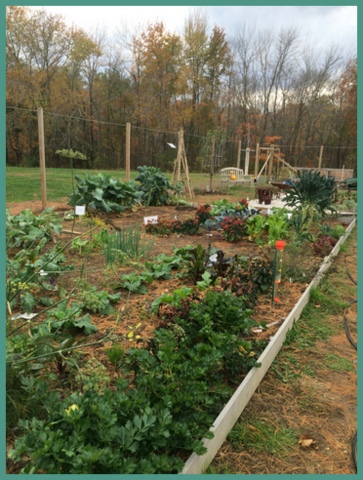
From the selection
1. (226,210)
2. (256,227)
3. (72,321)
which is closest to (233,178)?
(226,210)

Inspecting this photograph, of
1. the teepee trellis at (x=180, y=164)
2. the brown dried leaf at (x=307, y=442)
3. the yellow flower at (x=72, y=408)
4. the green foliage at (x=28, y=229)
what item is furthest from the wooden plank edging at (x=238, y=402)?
the teepee trellis at (x=180, y=164)

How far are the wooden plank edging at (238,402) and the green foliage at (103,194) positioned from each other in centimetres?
453

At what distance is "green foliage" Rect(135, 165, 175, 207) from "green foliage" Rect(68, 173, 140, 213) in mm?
477

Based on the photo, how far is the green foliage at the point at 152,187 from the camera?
8656mm

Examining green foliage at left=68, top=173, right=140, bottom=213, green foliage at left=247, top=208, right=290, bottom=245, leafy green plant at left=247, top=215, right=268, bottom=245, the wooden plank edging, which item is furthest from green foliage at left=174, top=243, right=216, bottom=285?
green foliage at left=68, top=173, right=140, bottom=213

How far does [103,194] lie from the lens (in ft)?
23.6

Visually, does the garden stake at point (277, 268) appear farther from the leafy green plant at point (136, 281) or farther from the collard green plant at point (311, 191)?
the collard green plant at point (311, 191)

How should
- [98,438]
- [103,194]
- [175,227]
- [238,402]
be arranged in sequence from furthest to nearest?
[103,194]
[175,227]
[238,402]
[98,438]

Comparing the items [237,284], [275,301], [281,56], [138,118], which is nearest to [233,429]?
[237,284]

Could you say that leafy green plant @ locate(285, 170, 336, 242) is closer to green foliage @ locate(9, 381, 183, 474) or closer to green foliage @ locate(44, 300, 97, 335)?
green foliage @ locate(44, 300, 97, 335)

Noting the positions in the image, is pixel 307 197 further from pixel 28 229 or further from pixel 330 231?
pixel 28 229

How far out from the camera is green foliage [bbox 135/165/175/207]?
8.66 metres

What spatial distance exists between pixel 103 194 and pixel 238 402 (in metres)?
5.71

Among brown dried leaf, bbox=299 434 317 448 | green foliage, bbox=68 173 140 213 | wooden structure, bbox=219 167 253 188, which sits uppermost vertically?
wooden structure, bbox=219 167 253 188
